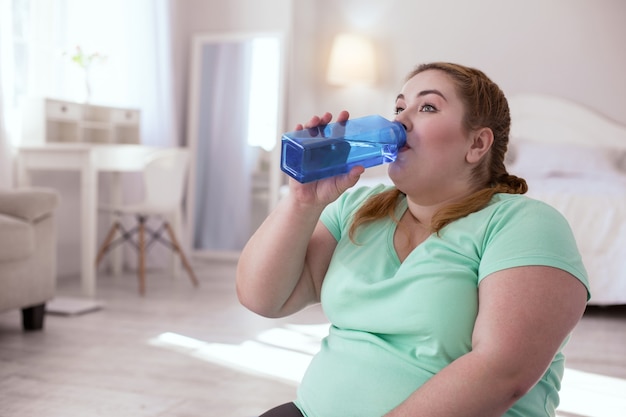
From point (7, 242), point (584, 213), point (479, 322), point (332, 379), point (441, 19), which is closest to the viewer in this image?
point (479, 322)

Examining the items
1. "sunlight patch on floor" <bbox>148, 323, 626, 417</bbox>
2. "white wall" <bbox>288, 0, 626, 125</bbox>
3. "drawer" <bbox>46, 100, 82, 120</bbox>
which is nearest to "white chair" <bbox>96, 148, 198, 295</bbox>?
"drawer" <bbox>46, 100, 82, 120</bbox>

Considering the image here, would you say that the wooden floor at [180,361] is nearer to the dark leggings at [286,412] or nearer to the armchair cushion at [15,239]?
the armchair cushion at [15,239]

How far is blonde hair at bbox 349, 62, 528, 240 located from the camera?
42.7 inches

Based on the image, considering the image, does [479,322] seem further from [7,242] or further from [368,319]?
[7,242]

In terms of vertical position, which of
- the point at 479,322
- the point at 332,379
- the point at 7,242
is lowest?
the point at 7,242

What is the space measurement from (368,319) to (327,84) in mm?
4706

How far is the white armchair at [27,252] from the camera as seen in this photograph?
9.25 feet

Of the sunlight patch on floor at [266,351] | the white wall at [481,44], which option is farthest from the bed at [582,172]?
the sunlight patch on floor at [266,351]

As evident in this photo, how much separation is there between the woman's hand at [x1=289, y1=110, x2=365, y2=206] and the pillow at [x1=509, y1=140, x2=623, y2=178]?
347cm

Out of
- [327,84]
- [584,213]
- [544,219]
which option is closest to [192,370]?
[544,219]

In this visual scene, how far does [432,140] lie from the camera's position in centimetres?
109

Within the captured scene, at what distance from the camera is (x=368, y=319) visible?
3.43 feet

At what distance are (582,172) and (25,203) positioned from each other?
311cm

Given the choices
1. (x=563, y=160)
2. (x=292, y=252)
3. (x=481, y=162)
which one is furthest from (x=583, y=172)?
(x=292, y=252)
